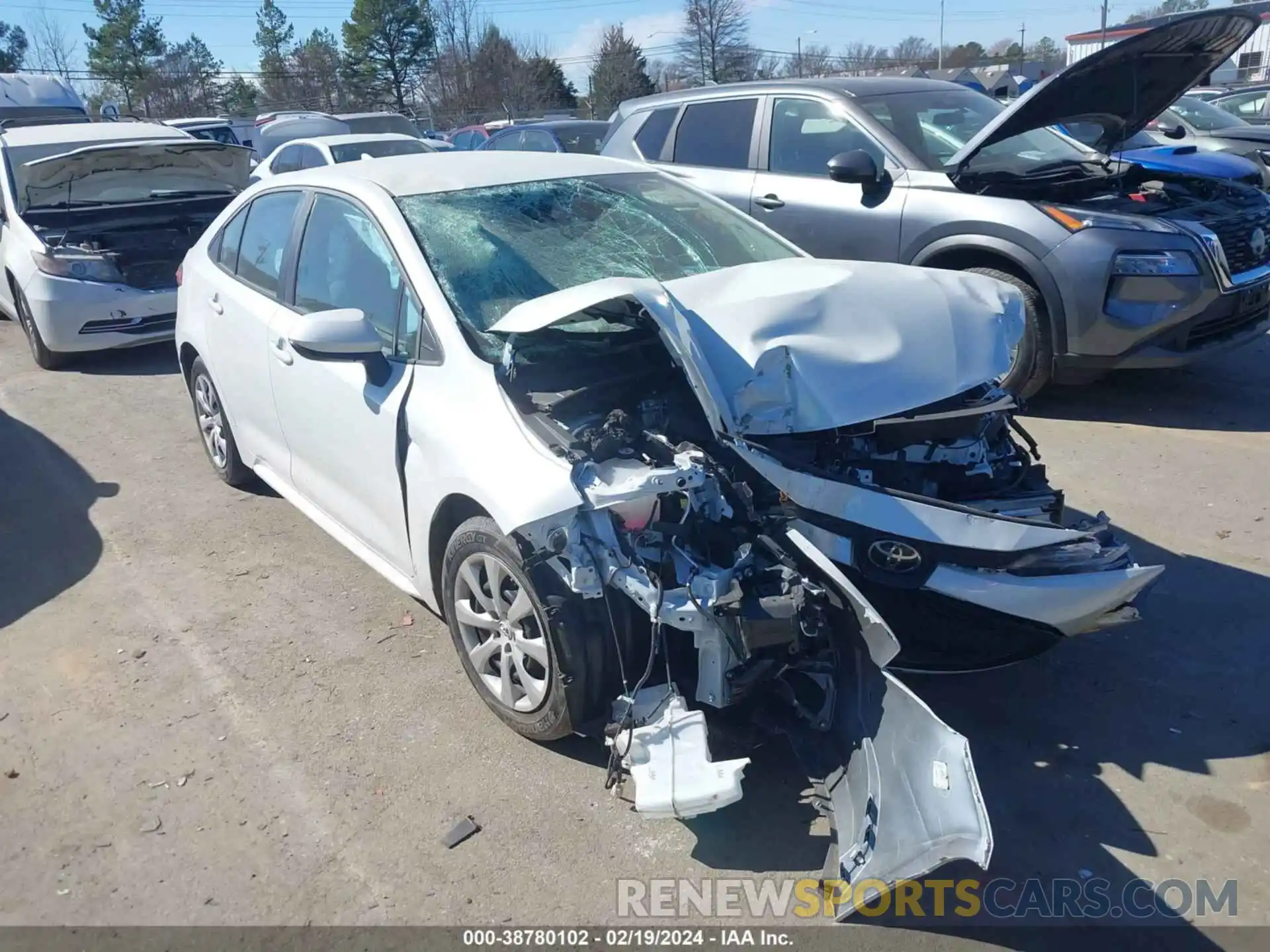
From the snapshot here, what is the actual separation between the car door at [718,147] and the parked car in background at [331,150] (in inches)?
230

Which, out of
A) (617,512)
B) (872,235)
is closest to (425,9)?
(872,235)

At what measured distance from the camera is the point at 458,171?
417 centimetres

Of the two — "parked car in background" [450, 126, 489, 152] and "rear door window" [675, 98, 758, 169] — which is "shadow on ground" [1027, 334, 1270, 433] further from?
"parked car in background" [450, 126, 489, 152]

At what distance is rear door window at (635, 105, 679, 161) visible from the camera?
25.0ft

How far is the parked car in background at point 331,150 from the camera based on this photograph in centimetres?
1235

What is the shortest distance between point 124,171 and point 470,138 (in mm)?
11921

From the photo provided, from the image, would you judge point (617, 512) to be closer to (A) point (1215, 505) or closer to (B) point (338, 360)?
(B) point (338, 360)

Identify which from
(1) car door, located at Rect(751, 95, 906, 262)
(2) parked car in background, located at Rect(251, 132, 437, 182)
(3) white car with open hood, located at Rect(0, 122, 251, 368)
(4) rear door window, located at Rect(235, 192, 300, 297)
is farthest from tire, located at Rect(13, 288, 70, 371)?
(1) car door, located at Rect(751, 95, 906, 262)

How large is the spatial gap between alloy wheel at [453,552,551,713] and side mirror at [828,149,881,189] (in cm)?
372

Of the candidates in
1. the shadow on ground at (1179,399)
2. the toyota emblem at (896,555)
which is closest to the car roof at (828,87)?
the shadow on ground at (1179,399)

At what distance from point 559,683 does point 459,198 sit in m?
2.00

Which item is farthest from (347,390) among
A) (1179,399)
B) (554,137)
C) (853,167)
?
(554,137)

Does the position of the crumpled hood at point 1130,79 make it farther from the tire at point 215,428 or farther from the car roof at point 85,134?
the car roof at point 85,134

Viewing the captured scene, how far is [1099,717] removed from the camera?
10.9 ft
